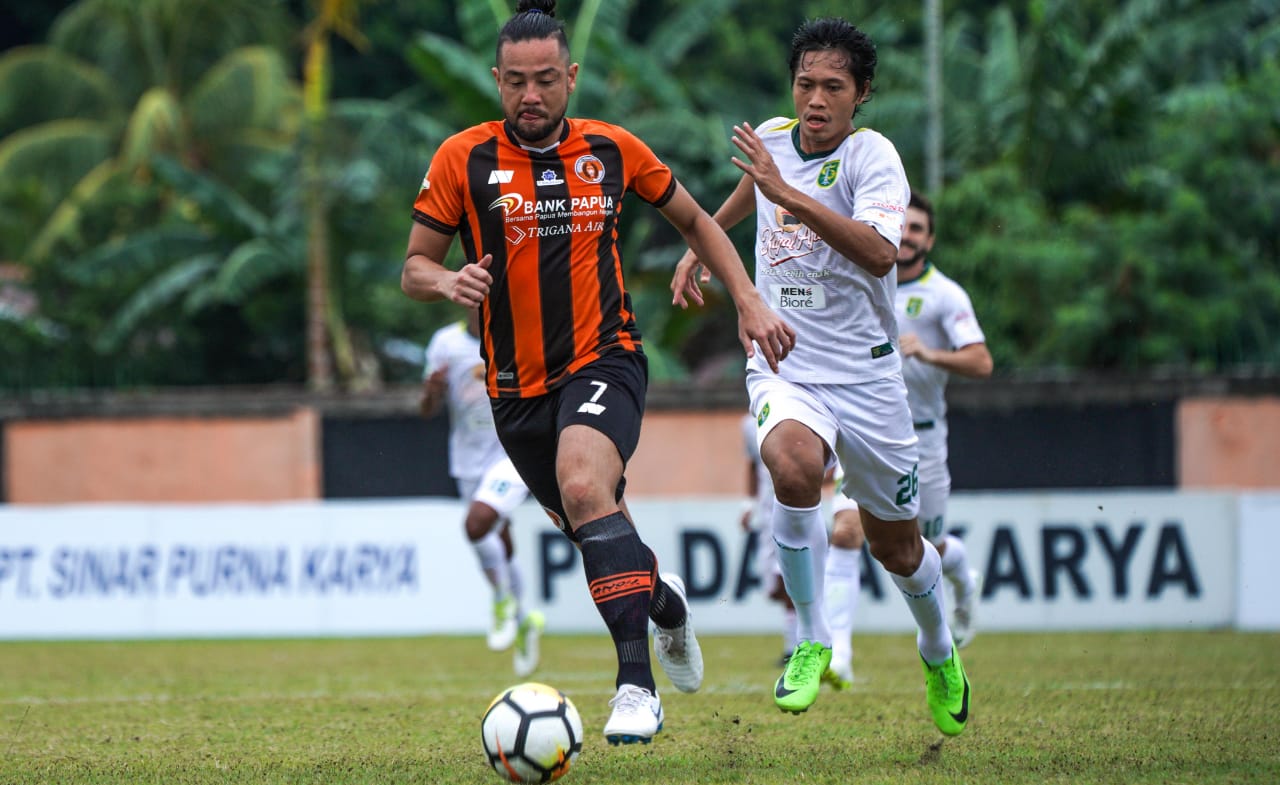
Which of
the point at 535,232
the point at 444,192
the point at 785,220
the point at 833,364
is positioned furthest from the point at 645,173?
the point at 833,364

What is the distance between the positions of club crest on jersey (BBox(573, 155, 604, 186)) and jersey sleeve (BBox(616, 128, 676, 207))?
116 millimetres

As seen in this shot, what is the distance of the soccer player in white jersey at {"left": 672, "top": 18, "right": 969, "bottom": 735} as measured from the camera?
20.1ft

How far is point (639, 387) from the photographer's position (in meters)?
6.06

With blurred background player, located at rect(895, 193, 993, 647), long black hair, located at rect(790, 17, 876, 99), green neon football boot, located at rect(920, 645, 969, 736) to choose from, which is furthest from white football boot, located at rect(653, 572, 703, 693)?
blurred background player, located at rect(895, 193, 993, 647)

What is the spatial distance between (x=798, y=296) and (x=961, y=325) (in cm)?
296

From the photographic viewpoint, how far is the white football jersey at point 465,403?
38.7 ft

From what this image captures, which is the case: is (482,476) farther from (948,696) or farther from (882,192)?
(882,192)

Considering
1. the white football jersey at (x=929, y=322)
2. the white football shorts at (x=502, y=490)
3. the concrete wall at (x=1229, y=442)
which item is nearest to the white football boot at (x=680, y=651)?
the white football jersey at (x=929, y=322)

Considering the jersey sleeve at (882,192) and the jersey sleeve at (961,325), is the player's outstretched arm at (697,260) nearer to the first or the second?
the jersey sleeve at (882,192)

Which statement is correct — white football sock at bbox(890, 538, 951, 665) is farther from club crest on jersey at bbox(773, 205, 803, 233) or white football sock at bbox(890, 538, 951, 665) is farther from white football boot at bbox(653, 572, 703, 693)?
club crest on jersey at bbox(773, 205, 803, 233)

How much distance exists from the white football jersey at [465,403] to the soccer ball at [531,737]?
652 centimetres

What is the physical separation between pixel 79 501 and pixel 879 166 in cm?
1703

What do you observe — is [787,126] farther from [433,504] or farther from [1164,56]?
[1164,56]

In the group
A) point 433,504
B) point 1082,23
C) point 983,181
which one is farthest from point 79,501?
point 1082,23
